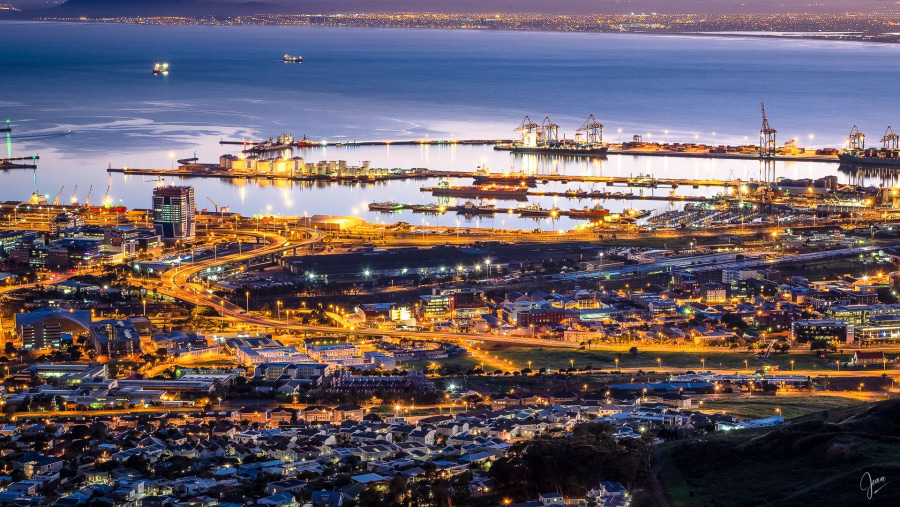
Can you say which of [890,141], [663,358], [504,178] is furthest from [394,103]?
[663,358]

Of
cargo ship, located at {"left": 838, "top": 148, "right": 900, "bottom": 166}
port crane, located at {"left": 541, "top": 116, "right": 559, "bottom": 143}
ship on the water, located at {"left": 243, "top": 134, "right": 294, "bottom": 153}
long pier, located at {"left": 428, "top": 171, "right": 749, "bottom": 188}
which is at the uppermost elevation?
port crane, located at {"left": 541, "top": 116, "right": 559, "bottom": 143}

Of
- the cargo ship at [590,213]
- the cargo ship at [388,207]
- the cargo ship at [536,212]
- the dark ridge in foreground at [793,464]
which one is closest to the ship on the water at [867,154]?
the cargo ship at [590,213]

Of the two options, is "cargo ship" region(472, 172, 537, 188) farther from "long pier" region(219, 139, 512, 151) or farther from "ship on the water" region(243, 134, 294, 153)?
"ship on the water" region(243, 134, 294, 153)

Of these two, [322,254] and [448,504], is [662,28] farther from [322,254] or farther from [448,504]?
[448,504]

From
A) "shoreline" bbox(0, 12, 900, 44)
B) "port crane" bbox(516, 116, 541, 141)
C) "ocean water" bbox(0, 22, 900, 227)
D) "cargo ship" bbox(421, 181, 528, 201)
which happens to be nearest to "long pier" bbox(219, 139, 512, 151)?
"port crane" bbox(516, 116, 541, 141)

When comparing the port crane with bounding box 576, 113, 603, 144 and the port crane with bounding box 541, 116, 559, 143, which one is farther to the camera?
the port crane with bounding box 541, 116, 559, 143

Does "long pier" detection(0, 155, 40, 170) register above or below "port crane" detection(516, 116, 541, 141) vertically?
below

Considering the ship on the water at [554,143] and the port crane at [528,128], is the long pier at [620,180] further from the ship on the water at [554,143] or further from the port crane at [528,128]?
the port crane at [528,128]
